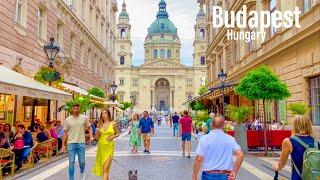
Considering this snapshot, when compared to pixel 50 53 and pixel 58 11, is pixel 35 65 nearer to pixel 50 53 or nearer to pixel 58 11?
pixel 50 53

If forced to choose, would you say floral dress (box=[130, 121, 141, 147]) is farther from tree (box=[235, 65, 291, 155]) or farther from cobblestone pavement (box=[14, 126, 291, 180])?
tree (box=[235, 65, 291, 155])

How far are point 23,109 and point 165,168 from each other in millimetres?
10088

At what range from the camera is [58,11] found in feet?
76.3

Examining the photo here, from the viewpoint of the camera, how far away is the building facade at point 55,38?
15836mm

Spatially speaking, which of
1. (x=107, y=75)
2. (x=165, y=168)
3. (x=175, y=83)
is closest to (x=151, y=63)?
(x=175, y=83)

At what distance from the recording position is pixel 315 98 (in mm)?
15125

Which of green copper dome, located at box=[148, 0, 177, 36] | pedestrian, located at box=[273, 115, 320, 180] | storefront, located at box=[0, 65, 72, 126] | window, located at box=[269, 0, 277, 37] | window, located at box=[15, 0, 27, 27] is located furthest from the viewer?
green copper dome, located at box=[148, 0, 177, 36]

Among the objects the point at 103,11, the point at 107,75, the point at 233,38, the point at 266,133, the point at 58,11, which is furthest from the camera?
the point at 107,75

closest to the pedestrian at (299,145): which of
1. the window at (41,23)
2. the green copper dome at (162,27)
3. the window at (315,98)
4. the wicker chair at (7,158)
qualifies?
the wicker chair at (7,158)

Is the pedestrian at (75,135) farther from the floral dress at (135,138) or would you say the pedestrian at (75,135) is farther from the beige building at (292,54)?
the beige building at (292,54)

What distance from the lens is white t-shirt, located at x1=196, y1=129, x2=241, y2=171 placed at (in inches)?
178

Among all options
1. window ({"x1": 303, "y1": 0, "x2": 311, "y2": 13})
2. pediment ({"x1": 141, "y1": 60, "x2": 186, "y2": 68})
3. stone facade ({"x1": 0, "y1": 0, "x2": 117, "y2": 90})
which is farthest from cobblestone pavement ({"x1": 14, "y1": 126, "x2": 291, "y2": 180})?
pediment ({"x1": 141, "y1": 60, "x2": 186, "y2": 68})

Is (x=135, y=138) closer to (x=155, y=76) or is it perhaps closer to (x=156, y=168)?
(x=156, y=168)

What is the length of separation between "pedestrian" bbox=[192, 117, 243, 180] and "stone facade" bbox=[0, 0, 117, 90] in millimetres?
12007
